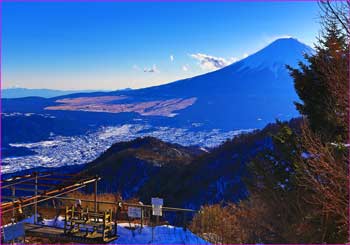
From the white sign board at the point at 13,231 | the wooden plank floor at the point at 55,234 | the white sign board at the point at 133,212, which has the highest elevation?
the white sign board at the point at 13,231

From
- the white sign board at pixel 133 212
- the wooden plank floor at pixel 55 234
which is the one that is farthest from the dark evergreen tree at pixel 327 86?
the wooden plank floor at pixel 55 234

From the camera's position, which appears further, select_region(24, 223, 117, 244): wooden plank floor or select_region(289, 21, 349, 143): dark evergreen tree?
select_region(24, 223, 117, 244): wooden plank floor

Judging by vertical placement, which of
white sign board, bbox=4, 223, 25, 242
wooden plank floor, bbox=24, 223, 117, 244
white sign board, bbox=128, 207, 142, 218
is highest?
white sign board, bbox=4, 223, 25, 242

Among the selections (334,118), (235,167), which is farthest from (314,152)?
(235,167)

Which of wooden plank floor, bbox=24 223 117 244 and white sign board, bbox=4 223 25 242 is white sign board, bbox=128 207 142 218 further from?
white sign board, bbox=4 223 25 242

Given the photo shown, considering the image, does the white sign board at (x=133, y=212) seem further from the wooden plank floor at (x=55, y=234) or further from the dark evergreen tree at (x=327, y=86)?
the dark evergreen tree at (x=327, y=86)

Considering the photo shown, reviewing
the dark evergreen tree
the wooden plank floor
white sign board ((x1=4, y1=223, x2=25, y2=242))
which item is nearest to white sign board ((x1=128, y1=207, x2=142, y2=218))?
the wooden plank floor

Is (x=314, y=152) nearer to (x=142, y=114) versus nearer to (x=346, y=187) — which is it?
(x=346, y=187)

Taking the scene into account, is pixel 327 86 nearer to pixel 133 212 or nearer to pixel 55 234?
pixel 133 212
